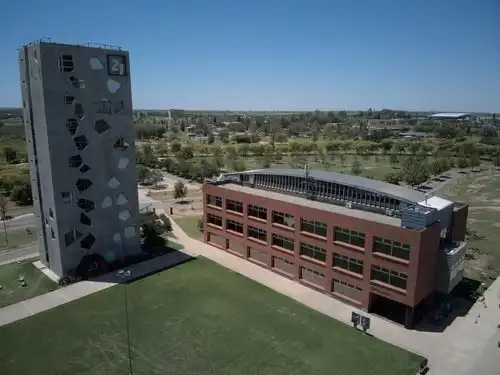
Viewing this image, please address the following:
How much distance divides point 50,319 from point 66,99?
69.3 ft

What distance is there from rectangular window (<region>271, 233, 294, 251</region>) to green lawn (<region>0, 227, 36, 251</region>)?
34.1 metres

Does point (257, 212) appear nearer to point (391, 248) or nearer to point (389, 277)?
point (391, 248)

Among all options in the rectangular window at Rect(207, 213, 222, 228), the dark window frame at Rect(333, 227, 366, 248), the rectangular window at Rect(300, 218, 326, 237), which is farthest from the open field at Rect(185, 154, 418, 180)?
the dark window frame at Rect(333, 227, 366, 248)

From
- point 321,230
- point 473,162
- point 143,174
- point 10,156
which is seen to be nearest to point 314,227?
point 321,230

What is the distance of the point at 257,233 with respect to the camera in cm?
4525

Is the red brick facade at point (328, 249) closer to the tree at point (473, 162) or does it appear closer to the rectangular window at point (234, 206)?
the rectangular window at point (234, 206)

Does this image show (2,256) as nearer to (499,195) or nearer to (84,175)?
(84,175)

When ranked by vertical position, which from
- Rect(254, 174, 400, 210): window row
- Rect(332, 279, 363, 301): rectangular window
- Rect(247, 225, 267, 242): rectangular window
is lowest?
Rect(332, 279, 363, 301): rectangular window

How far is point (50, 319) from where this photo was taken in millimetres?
33656

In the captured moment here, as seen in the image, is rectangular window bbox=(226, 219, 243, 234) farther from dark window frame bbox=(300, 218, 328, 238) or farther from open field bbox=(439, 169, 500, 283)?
open field bbox=(439, 169, 500, 283)

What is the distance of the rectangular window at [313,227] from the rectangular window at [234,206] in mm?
9466

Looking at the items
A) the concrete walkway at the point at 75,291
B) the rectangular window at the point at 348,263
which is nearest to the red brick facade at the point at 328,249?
the rectangular window at the point at 348,263

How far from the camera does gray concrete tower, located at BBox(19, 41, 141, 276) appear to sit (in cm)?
3859

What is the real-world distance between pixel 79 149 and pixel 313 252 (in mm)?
26653
